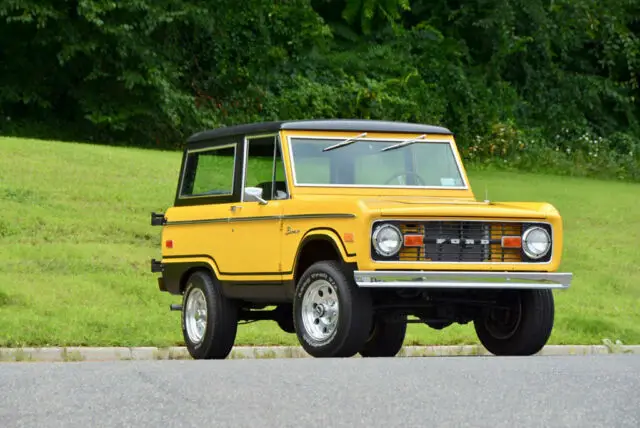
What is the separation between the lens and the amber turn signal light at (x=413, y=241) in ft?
37.6

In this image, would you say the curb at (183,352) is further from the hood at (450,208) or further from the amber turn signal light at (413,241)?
the amber turn signal light at (413,241)

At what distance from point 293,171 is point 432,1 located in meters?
33.4

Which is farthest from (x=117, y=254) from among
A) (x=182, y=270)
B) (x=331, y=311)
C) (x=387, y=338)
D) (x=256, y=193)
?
(x=331, y=311)

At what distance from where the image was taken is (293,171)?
41.9 ft

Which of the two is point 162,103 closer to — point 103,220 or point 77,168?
point 77,168

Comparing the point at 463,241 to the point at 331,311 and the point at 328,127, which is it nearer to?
the point at 331,311

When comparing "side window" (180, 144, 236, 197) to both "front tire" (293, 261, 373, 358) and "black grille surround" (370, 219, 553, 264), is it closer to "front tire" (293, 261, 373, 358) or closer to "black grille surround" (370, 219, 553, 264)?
"front tire" (293, 261, 373, 358)

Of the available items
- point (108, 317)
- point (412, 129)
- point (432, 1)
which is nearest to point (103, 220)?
point (108, 317)

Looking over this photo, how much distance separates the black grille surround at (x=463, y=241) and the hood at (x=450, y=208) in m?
0.07

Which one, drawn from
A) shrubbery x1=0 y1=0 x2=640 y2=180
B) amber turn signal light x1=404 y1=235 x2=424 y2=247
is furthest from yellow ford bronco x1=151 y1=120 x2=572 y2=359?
shrubbery x1=0 y1=0 x2=640 y2=180

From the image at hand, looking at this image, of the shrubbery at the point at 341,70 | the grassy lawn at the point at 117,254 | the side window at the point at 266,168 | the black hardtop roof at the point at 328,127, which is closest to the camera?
the side window at the point at 266,168

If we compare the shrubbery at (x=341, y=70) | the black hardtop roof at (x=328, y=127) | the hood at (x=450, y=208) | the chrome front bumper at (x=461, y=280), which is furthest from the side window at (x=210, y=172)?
the shrubbery at (x=341, y=70)

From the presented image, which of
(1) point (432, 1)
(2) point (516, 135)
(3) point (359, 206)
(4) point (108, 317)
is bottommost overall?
(4) point (108, 317)

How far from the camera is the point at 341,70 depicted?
132ft
